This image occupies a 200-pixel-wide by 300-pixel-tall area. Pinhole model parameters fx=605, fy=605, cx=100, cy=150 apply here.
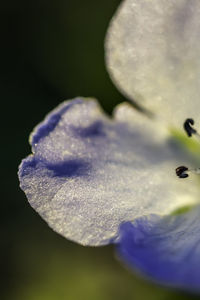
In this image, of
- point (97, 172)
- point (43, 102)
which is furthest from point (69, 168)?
point (43, 102)

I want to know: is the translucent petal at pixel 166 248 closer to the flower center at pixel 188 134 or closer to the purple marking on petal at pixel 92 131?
the flower center at pixel 188 134

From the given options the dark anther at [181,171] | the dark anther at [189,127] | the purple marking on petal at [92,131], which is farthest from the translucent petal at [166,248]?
the purple marking on petal at [92,131]

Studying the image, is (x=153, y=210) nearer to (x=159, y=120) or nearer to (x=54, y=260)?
(x=159, y=120)

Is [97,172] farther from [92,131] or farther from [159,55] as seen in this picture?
[159,55]

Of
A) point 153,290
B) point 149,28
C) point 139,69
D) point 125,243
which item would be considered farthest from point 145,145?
point 153,290

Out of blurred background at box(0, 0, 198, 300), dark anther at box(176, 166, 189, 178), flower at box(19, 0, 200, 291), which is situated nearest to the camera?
flower at box(19, 0, 200, 291)

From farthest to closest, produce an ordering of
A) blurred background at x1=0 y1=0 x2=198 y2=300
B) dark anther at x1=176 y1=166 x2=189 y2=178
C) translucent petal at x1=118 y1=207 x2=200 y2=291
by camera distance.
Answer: blurred background at x1=0 y1=0 x2=198 y2=300, dark anther at x1=176 y1=166 x2=189 y2=178, translucent petal at x1=118 y1=207 x2=200 y2=291

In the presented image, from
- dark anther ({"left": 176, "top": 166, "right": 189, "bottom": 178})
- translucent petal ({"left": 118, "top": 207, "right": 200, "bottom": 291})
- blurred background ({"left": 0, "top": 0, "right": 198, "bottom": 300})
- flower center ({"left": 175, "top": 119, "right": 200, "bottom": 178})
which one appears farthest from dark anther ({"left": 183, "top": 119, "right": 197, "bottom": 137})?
blurred background ({"left": 0, "top": 0, "right": 198, "bottom": 300})

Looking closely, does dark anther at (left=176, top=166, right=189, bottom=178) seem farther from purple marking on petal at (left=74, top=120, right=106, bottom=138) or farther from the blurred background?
the blurred background
